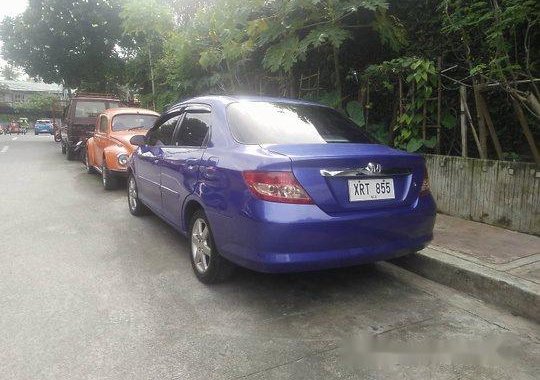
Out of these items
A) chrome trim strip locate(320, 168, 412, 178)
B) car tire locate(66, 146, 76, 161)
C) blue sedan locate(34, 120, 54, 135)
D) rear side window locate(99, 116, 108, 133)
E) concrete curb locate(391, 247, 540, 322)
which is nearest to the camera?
chrome trim strip locate(320, 168, 412, 178)

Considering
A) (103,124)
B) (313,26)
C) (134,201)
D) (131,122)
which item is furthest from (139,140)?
(103,124)

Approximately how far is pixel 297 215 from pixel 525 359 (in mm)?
1609

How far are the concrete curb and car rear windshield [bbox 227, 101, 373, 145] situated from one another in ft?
3.98

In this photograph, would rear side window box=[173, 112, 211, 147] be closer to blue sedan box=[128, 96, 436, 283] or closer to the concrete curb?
blue sedan box=[128, 96, 436, 283]

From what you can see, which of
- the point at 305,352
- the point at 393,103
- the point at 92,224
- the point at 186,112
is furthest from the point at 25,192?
the point at 305,352

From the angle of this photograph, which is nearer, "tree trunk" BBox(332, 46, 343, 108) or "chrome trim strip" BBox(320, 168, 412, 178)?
"chrome trim strip" BBox(320, 168, 412, 178)

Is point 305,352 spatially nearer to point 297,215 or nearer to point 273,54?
point 297,215

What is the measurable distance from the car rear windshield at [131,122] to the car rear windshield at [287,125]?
18.2 feet

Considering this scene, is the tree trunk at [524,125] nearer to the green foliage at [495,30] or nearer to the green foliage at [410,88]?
the green foliage at [495,30]

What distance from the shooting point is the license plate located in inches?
121

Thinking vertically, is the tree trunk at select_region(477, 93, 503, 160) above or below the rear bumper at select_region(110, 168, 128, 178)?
above

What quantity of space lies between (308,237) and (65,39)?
2897cm

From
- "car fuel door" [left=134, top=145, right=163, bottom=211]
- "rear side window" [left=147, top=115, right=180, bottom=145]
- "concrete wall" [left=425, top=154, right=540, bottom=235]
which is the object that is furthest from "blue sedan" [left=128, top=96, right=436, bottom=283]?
"concrete wall" [left=425, top=154, right=540, bottom=235]

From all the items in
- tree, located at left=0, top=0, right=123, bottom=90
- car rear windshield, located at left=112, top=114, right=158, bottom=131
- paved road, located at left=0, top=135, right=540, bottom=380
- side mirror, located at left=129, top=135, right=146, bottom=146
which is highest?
tree, located at left=0, top=0, right=123, bottom=90
